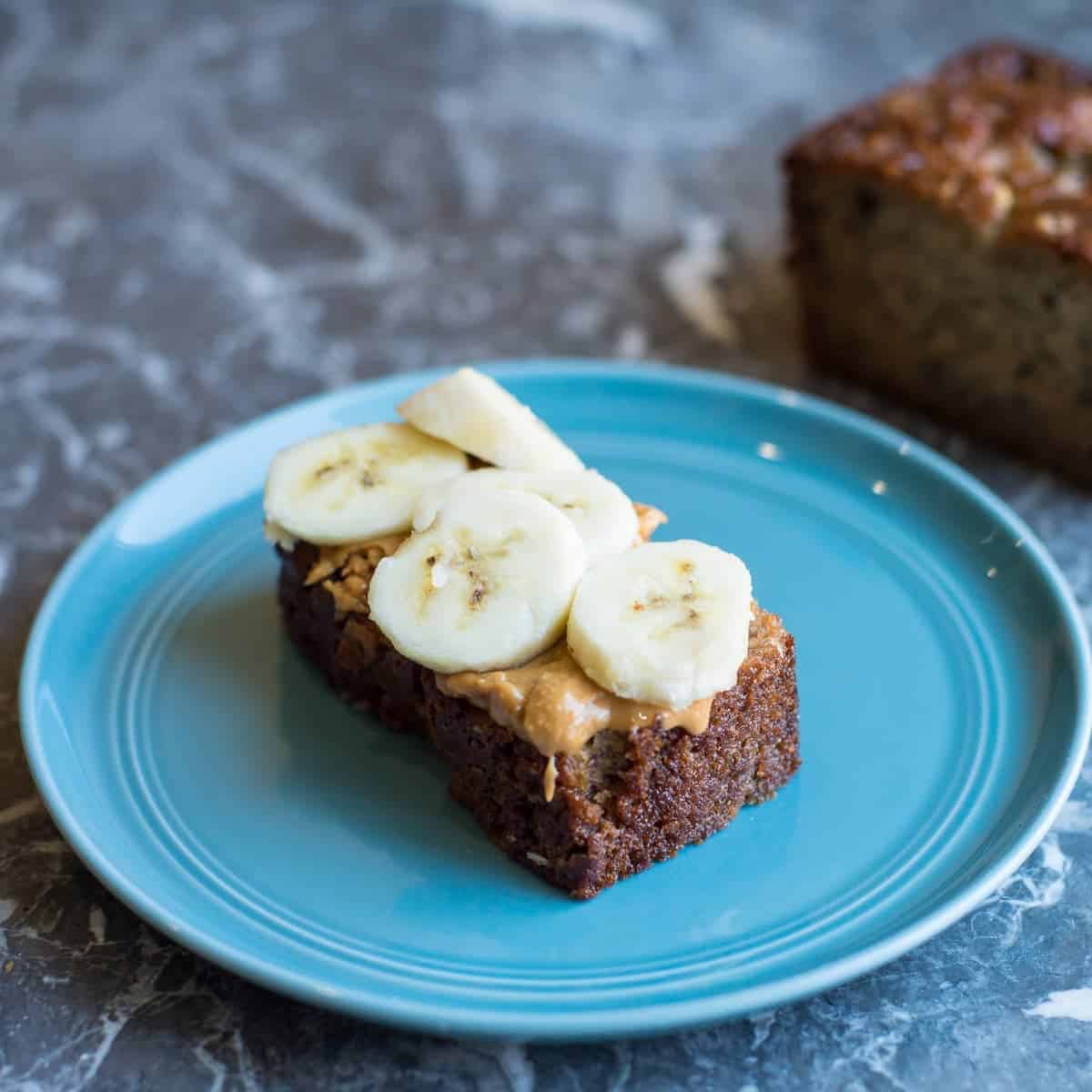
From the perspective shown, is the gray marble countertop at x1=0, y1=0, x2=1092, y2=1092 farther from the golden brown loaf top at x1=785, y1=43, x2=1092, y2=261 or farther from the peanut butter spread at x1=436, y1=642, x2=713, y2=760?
the golden brown loaf top at x1=785, y1=43, x2=1092, y2=261

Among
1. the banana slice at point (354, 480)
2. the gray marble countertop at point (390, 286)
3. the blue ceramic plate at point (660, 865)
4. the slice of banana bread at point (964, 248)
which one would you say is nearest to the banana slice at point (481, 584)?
the banana slice at point (354, 480)

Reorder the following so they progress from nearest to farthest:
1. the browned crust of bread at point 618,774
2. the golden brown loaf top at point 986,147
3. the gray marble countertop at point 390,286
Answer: the gray marble countertop at point 390,286, the browned crust of bread at point 618,774, the golden brown loaf top at point 986,147

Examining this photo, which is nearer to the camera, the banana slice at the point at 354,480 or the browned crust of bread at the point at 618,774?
the browned crust of bread at the point at 618,774

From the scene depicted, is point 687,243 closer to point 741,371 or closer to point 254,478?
point 741,371

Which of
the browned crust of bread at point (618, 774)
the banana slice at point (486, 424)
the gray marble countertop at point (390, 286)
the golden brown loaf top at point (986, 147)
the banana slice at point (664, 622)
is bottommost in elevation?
the gray marble countertop at point (390, 286)

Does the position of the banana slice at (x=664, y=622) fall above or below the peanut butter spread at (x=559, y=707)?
above

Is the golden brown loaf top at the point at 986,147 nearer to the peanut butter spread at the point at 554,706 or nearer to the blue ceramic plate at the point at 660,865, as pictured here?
the blue ceramic plate at the point at 660,865

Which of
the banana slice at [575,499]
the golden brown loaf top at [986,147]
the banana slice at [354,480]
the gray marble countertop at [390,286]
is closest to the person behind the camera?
the gray marble countertop at [390,286]
